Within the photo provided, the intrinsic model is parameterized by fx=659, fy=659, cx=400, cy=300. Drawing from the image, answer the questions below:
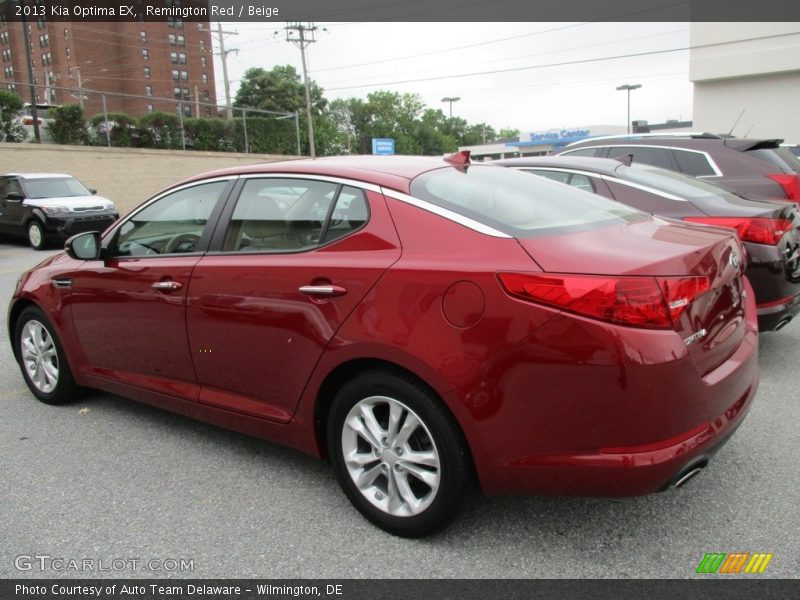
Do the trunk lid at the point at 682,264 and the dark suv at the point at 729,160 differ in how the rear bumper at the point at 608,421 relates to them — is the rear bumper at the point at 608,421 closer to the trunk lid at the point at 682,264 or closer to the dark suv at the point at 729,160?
the trunk lid at the point at 682,264

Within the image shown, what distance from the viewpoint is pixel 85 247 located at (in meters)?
4.08

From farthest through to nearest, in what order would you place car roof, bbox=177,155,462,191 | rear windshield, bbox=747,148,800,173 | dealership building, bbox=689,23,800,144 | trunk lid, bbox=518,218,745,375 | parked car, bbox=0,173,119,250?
dealership building, bbox=689,23,800,144 < parked car, bbox=0,173,119,250 < rear windshield, bbox=747,148,800,173 < car roof, bbox=177,155,462,191 < trunk lid, bbox=518,218,745,375

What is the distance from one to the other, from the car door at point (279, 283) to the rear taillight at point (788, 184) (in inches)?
206

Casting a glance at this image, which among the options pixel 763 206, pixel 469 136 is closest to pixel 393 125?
pixel 469 136

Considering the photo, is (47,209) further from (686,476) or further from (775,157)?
(686,476)

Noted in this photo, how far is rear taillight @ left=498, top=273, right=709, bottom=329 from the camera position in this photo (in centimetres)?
225

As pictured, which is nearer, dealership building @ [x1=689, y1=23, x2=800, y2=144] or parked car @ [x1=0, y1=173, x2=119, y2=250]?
parked car @ [x1=0, y1=173, x2=119, y2=250]

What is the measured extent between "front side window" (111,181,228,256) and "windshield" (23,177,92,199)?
13.7 m

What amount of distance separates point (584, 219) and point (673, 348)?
83 centimetres

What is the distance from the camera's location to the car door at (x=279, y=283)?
2824mm

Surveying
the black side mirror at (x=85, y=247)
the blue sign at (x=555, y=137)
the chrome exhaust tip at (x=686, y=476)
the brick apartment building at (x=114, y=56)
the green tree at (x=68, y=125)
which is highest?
the brick apartment building at (x=114, y=56)

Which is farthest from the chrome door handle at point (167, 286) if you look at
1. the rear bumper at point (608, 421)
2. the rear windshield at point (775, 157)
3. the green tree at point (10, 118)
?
the green tree at point (10, 118)

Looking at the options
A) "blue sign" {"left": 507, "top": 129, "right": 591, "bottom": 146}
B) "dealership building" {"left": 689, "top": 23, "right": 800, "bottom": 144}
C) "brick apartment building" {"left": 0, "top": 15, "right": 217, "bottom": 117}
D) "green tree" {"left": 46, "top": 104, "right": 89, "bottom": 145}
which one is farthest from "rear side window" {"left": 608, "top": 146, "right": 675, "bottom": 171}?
"brick apartment building" {"left": 0, "top": 15, "right": 217, "bottom": 117}
